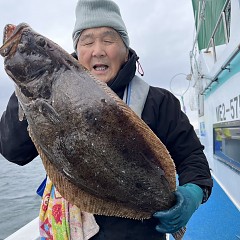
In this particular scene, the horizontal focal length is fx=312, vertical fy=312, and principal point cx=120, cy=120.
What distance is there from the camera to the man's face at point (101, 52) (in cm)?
222

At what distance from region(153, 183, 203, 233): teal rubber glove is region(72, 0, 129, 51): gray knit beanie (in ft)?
4.07

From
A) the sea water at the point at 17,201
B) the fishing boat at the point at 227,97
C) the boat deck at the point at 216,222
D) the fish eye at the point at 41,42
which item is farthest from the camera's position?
the sea water at the point at 17,201

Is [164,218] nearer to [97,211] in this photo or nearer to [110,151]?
[97,211]

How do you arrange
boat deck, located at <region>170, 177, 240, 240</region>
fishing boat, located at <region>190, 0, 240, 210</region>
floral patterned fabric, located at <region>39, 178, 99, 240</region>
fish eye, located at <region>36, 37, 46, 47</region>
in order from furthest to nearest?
boat deck, located at <region>170, 177, 240, 240</region>
fishing boat, located at <region>190, 0, 240, 210</region>
floral patterned fabric, located at <region>39, 178, 99, 240</region>
fish eye, located at <region>36, 37, 46, 47</region>

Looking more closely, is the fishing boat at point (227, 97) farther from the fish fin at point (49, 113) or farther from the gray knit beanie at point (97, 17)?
the fish fin at point (49, 113)

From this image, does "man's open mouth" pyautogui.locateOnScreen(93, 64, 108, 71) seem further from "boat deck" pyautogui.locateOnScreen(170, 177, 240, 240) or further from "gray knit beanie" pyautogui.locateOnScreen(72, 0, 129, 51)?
"boat deck" pyautogui.locateOnScreen(170, 177, 240, 240)

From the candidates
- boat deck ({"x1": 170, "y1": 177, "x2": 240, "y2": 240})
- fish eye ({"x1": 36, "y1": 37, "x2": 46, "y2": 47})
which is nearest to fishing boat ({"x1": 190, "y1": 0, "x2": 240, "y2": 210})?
boat deck ({"x1": 170, "y1": 177, "x2": 240, "y2": 240})

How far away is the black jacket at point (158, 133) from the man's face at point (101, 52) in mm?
76

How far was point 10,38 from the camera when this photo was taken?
1786mm

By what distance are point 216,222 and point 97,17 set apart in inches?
138

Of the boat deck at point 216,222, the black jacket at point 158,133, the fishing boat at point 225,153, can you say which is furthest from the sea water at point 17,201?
the black jacket at point 158,133

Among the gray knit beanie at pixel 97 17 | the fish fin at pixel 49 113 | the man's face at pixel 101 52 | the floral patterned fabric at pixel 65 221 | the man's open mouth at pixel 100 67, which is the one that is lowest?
the floral patterned fabric at pixel 65 221

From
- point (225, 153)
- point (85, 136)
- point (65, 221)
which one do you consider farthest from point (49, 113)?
point (225, 153)

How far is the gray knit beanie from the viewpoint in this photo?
7.52 feet
